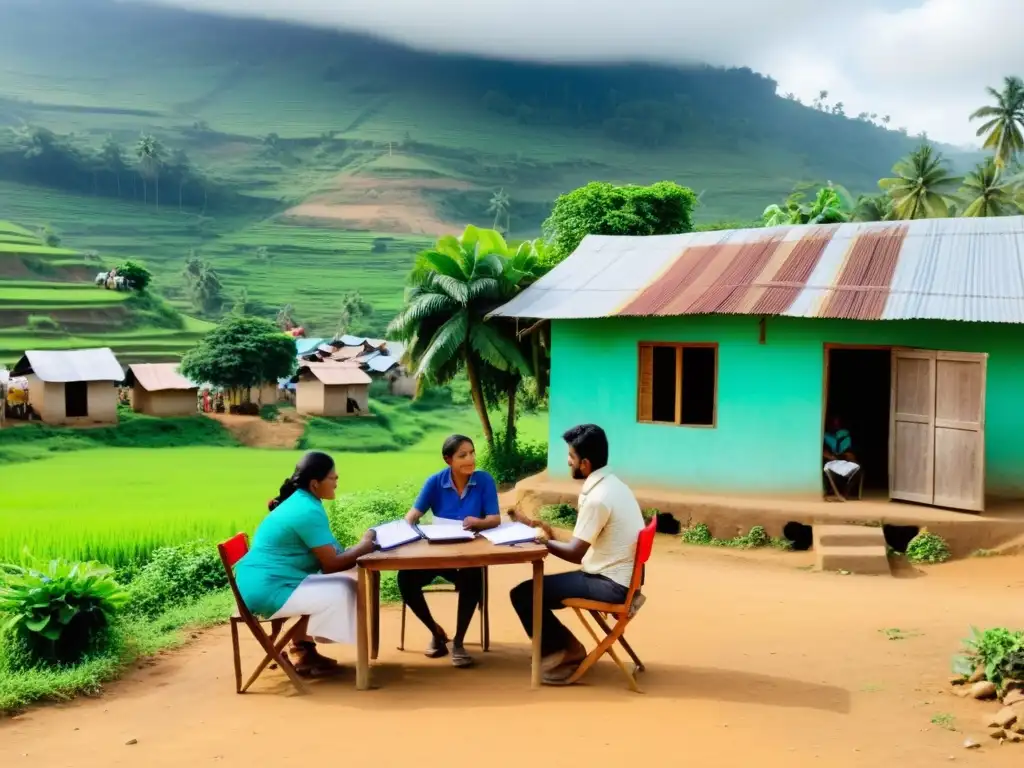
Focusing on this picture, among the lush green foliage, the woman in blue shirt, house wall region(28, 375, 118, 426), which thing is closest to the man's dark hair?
the woman in blue shirt

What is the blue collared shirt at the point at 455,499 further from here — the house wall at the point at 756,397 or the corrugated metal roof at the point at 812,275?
the house wall at the point at 756,397

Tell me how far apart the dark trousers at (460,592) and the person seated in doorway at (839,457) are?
6.35m

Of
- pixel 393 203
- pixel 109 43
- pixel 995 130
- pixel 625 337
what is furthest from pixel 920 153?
pixel 109 43

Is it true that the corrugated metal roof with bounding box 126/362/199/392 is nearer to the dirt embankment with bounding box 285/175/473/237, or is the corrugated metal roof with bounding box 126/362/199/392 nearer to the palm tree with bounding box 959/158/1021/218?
the palm tree with bounding box 959/158/1021/218

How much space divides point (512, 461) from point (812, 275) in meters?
8.16

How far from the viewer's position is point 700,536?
10.8 meters

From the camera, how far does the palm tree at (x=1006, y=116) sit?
44844 mm

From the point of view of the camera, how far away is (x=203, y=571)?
8.49 meters

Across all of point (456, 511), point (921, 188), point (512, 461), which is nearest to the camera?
point (456, 511)

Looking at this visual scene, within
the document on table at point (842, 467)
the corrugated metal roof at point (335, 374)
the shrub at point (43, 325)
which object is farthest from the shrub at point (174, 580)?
the shrub at point (43, 325)

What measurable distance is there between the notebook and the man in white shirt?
0.47 meters

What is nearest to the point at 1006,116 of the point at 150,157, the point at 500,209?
the point at 500,209

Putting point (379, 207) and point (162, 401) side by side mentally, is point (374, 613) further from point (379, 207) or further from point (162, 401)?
point (379, 207)

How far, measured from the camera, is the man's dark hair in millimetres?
5000
